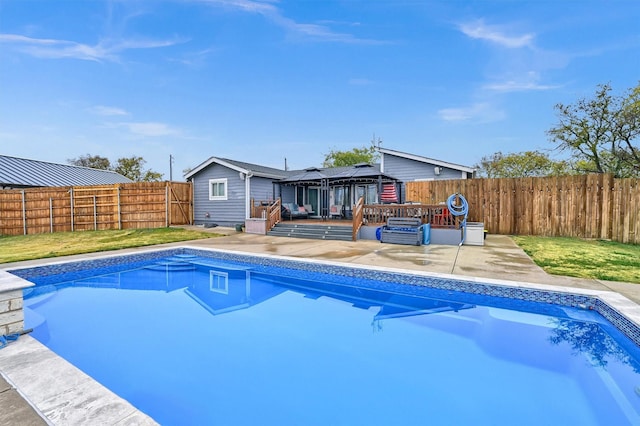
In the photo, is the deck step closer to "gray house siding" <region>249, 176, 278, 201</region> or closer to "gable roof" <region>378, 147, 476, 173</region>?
"gray house siding" <region>249, 176, 278, 201</region>

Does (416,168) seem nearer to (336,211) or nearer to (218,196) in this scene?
(336,211)

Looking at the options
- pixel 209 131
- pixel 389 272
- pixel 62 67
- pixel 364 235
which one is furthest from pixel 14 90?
pixel 389 272

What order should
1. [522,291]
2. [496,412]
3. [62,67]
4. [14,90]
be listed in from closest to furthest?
[496,412] < [522,291] < [62,67] < [14,90]

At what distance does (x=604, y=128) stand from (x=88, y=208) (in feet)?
82.0

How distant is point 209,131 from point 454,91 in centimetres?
1584

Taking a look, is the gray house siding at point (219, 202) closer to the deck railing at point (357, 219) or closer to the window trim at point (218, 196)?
the window trim at point (218, 196)

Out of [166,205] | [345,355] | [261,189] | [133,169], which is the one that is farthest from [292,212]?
[133,169]

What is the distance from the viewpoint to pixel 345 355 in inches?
144

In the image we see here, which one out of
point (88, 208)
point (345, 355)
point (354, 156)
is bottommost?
point (345, 355)

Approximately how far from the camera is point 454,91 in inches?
628

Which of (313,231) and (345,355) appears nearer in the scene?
(345,355)

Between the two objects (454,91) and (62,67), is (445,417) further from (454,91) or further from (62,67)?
(62,67)

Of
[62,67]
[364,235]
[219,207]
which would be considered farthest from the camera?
[219,207]

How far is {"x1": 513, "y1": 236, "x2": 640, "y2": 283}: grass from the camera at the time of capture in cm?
564
